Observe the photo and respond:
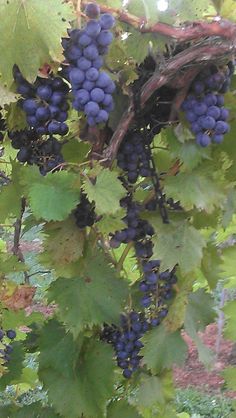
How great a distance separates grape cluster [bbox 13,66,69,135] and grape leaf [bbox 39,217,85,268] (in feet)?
0.67

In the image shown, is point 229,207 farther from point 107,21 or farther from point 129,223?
point 107,21

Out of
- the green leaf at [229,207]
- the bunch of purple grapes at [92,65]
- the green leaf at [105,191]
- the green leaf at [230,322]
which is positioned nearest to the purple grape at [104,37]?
the bunch of purple grapes at [92,65]

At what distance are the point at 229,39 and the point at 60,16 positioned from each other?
0.94ft

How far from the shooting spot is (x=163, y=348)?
133cm

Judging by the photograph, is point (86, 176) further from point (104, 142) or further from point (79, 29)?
point (79, 29)

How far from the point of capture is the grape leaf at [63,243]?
1127 mm

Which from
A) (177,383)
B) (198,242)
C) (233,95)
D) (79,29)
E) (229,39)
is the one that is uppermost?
(79,29)

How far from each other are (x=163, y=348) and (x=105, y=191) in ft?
1.55

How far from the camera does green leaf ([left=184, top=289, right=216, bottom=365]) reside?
141 cm

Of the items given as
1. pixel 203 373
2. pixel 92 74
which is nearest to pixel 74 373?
pixel 92 74

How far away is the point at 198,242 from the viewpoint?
1.14 metres

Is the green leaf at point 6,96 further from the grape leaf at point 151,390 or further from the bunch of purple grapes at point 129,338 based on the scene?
the grape leaf at point 151,390

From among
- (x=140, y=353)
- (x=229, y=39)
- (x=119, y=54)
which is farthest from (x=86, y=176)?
(x=140, y=353)

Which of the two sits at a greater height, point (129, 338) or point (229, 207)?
point (229, 207)
